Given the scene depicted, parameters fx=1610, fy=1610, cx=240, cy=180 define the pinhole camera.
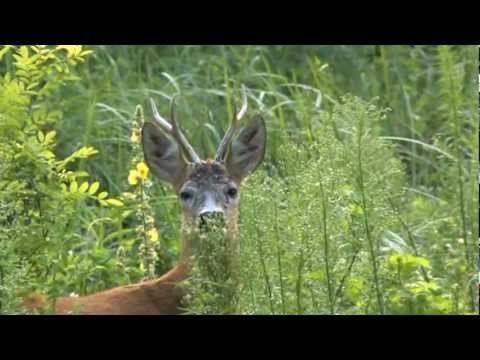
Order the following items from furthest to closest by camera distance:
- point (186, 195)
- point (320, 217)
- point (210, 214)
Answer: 1. point (186, 195)
2. point (210, 214)
3. point (320, 217)

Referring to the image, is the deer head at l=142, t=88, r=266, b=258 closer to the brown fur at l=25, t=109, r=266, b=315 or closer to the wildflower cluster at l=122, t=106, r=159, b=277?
the brown fur at l=25, t=109, r=266, b=315

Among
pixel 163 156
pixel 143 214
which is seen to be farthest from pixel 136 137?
pixel 143 214

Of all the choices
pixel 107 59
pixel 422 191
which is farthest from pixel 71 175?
pixel 107 59

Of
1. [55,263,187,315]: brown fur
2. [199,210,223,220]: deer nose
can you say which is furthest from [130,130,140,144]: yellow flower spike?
[55,263,187,315]: brown fur

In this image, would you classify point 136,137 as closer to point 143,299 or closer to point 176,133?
point 176,133

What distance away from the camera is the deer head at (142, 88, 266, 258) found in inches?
282

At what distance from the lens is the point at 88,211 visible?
26.5 ft

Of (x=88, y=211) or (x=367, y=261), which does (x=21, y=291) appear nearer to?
(x=367, y=261)

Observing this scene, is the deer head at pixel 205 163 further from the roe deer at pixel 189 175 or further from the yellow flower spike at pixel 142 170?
the yellow flower spike at pixel 142 170

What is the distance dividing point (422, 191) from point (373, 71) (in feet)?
6.49

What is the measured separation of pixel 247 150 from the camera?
24.7 feet

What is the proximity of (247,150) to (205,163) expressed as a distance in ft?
0.89

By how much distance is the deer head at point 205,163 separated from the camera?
282 inches

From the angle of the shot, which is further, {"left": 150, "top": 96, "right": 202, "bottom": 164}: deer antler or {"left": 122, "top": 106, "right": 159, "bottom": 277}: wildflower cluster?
{"left": 150, "top": 96, "right": 202, "bottom": 164}: deer antler
